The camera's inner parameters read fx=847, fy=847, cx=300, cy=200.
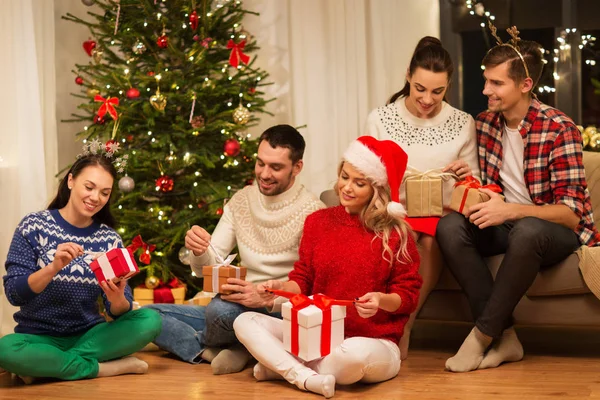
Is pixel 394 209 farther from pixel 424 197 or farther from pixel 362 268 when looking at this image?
pixel 424 197

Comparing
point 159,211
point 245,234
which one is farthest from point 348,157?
point 159,211

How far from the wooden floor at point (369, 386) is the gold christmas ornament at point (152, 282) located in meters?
0.93

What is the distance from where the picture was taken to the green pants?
2.94 meters

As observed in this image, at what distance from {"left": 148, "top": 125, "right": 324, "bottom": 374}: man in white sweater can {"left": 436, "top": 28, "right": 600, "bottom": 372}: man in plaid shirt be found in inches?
23.7

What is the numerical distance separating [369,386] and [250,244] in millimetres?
773

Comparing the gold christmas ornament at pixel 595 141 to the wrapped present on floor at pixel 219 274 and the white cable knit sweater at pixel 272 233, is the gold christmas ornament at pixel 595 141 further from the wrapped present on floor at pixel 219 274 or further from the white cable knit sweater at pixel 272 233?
the wrapped present on floor at pixel 219 274

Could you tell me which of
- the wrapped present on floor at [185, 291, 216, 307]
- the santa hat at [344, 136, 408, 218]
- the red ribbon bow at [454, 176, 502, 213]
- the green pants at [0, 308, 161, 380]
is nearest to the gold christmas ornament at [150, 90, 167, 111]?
the wrapped present on floor at [185, 291, 216, 307]

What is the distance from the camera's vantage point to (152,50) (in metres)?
4.24

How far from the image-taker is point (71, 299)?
3104 mm

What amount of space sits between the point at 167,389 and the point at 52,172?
1818mm

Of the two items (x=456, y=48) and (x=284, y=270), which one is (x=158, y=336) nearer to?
(x=284, y=270)

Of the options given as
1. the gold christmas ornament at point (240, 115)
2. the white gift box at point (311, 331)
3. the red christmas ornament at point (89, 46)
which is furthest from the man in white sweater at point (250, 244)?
the red christmas ornament at point (89, 46)

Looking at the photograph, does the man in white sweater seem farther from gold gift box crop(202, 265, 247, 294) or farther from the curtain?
the curtain

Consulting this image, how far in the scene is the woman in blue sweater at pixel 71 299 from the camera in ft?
9.73
